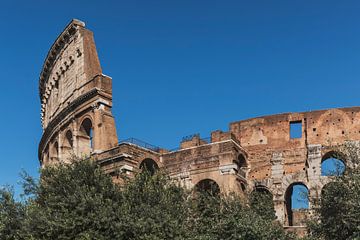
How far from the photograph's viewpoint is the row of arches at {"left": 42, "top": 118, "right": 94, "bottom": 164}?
3338cm

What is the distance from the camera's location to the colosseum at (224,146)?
30.5m

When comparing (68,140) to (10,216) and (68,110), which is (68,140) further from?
(10,216)

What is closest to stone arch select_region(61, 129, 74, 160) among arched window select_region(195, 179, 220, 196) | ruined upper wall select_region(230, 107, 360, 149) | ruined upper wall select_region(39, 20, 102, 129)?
ruined upper wall select_region(39, 20, 102, 129)

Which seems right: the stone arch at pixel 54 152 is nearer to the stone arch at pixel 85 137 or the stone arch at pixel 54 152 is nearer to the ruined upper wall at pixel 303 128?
the stone arch at pixel 85 137

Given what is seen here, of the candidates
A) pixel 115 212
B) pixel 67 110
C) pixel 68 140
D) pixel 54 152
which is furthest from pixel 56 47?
pixel 115 212

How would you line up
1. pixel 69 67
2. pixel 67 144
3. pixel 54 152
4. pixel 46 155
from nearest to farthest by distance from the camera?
1. pixel 67 144
2. pixel 69 67
3. pixel 54 152
4. pixel 46 155

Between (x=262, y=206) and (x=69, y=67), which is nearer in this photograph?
(x=262, y=206)

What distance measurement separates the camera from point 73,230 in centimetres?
2073

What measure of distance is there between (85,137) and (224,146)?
27.2ft

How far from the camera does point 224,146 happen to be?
3086 centimetres

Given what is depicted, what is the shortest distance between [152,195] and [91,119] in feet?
35.1

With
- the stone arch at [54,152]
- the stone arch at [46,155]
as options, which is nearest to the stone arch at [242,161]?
the stone arch at [54,152]

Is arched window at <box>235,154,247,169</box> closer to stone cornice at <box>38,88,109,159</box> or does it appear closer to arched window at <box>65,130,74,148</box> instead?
stone cornice at <box>38,88,109,159</box>

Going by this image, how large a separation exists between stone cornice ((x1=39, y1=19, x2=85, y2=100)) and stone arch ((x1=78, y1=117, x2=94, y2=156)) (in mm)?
6181
